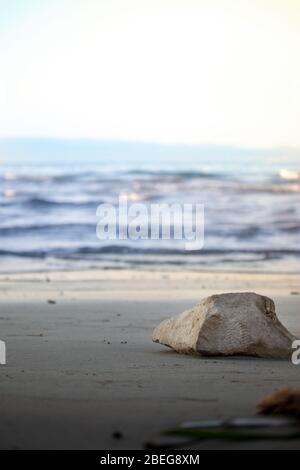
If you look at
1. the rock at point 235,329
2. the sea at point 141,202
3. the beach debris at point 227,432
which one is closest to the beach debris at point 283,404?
the beach debris at point 227,432

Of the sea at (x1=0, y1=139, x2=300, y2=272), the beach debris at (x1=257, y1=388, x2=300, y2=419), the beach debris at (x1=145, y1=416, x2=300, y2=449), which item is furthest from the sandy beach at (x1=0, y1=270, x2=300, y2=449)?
the sea at (x1=0, y1=139, x2=300, y2=272)

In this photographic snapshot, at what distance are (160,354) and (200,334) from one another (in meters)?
0.42

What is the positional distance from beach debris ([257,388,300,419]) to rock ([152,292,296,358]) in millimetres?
1975

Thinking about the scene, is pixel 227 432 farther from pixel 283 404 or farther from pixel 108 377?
pixel 108 377

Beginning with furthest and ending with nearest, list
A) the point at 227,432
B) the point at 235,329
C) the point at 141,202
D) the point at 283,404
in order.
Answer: the point at 141,202 < the point at 235,329 < the point at 283,404 < the point at 227,432

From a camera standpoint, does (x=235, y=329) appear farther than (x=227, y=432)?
Yes

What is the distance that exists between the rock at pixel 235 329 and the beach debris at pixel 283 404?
198 cm


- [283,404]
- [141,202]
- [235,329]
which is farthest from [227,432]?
[141,202]

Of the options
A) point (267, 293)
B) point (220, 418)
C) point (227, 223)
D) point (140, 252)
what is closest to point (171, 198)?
point (227, 223)

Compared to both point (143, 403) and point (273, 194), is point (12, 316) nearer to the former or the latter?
point (143, 403)

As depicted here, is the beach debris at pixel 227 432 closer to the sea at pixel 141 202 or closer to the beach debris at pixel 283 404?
the beach debris at pixel 283 404

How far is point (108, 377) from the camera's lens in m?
6.12

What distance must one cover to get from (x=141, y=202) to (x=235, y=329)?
26815mm

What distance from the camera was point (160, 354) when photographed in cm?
715
